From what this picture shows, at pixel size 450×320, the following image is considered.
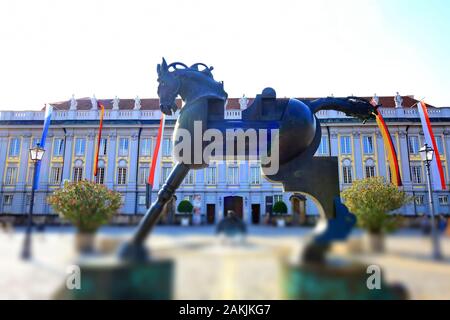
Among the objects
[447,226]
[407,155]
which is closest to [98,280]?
[447,226]

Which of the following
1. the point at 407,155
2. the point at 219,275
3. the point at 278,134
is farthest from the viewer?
the point at 407,155

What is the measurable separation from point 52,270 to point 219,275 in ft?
4.96

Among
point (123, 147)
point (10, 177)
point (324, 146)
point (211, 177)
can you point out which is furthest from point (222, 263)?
point (10, 177)

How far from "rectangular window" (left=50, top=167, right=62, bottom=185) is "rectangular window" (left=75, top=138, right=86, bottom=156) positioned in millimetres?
2859

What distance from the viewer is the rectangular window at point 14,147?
130ft

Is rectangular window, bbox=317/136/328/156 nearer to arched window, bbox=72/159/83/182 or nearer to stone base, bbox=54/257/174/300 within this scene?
arched window, bbox=72/159/83/182

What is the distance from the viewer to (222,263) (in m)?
3.07

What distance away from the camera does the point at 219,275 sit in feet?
9.89

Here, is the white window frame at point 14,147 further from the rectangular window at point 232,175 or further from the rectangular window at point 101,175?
the rectangular window at point 232,175

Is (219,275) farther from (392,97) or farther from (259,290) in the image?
(392,97)

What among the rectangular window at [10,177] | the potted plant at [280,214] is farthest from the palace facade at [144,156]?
the potted plant at [280,214]

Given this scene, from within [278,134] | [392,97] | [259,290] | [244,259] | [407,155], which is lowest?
[259,290]

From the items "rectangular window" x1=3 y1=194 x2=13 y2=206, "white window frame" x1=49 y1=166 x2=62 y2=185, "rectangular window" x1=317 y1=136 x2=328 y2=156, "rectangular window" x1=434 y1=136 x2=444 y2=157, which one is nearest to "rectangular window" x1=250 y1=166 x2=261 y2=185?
"rectangular window" x1=317 y1=136 x2=328 y2=156
